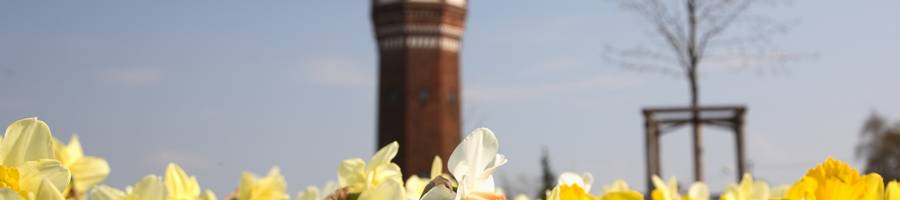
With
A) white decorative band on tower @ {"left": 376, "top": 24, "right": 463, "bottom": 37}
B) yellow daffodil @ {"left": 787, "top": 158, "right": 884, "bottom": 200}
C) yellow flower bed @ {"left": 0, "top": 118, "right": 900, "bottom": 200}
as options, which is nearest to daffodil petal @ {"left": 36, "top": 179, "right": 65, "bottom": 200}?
yellow flower bed @ {"left": 0, "top": 118, "right": 900, "bottom": 200}

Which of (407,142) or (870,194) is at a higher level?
(870,194)

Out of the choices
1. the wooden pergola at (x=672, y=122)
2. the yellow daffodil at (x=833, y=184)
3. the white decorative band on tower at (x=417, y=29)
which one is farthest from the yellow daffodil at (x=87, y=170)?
the white decorative band on tower at (x=417, y=29)

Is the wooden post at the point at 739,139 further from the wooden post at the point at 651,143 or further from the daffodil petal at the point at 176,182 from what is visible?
the daffodil petal at the point at 176,182

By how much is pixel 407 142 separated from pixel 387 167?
22731 millimetres

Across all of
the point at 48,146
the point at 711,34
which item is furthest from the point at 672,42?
→ the point at 48,146

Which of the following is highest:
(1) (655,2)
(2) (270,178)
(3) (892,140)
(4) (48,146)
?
(1) (655,2)

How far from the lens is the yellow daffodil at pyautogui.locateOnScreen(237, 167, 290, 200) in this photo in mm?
Answer: 1486

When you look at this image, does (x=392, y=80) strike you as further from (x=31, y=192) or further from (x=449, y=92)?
(x=31, y=192)

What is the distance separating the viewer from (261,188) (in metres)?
1.49

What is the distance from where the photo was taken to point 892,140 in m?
23.5

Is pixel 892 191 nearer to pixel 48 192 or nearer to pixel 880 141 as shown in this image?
pixel 48 192

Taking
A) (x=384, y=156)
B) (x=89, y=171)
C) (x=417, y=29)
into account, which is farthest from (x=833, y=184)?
(x=417, y=29)

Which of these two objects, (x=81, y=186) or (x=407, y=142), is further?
(x=407, y=142)

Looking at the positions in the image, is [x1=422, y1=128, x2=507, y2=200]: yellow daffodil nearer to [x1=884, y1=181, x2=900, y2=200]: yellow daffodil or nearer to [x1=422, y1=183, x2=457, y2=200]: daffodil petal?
[x1=422, y1=183, x2=457, y2=200]: daffodil petal
